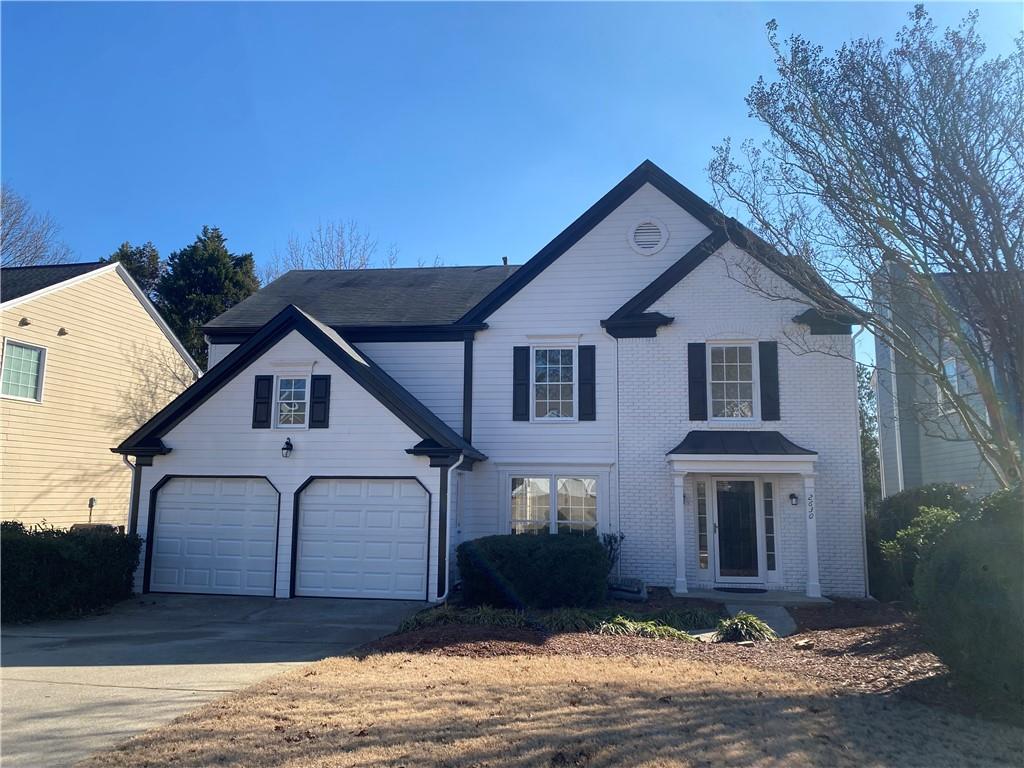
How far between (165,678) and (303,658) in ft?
5.12

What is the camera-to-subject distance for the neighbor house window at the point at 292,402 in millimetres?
14461

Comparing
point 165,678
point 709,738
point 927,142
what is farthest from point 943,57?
point 165,678

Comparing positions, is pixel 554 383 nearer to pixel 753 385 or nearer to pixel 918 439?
pixel 753 385

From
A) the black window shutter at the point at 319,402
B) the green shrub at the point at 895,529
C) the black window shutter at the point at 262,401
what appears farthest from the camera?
the black window shutter at the point at 262,401

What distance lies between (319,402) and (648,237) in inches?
305

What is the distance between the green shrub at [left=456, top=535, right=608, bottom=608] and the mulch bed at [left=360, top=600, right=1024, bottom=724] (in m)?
1.72

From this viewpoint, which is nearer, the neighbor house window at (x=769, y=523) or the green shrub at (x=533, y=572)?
the green shrub at (x=533, y=572)

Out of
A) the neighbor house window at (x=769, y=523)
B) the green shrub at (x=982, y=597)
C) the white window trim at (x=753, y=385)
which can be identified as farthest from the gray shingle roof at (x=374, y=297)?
the green shrub at (x=982, y=597)

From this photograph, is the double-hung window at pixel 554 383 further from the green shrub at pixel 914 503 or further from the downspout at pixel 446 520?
the green shrub at pixel 914 503

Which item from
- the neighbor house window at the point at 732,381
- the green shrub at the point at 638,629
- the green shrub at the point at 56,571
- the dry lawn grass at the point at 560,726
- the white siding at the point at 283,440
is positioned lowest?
the dry lawn grass at the point at 560,726

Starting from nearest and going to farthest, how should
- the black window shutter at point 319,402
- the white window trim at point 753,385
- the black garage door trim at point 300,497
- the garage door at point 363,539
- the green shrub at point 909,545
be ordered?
1. the green shrub at point 909,545
2. the black garage door trim at point 300,497
3. the garage door at point 363,539
4. the black window shutter at point 319,402
5. the white window trim at point 753,385

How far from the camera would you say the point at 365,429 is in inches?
552

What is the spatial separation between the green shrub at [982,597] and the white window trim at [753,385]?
756cm

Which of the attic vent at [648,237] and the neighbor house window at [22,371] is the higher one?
the attic vent at [648,237]
